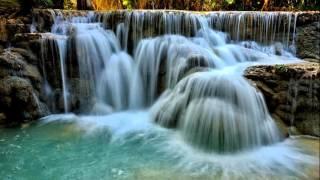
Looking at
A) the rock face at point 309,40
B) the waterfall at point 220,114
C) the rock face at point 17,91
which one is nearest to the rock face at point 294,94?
the waterfall at point 220,114

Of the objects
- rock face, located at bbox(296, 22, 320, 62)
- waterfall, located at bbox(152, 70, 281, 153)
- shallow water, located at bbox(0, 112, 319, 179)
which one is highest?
rock face, located at bbox(296, 22, 320, 62)

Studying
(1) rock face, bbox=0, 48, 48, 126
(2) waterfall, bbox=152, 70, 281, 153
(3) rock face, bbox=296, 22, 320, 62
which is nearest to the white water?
(2) waterfall, bbox=152, 70, 281, 153

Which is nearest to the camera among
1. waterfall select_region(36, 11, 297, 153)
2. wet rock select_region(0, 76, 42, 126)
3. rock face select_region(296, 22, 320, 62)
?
waterfall select_region(36, 11, 297, 153)

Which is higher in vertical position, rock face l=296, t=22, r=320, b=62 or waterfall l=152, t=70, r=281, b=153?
rock face l=296, t=22, r=320, b=62

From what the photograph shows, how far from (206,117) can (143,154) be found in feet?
4.04

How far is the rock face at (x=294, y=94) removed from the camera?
19.2 feet

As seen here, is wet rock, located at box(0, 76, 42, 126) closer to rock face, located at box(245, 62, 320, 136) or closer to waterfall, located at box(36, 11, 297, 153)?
waterfall, located at box(36, 11, 297, 153)

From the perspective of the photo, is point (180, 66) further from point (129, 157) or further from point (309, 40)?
point (309, 40)

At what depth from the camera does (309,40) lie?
9.23 metres

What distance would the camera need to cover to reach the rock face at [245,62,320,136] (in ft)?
19.2

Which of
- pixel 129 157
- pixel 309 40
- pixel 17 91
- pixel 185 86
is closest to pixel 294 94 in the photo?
pixel 185 86

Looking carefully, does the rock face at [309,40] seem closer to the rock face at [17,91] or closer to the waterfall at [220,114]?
the waterfall at [220,114]

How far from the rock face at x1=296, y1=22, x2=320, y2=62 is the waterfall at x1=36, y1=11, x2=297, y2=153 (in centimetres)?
29

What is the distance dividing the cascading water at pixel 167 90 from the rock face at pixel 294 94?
355 mm
